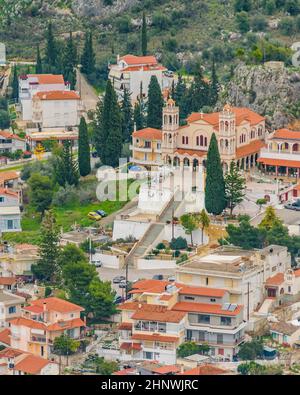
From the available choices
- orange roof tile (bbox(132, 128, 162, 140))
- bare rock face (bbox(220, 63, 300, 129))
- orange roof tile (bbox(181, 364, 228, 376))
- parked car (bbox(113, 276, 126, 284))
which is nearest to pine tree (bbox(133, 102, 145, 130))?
orange roof tile (bbox(132, 128, 162, 140))

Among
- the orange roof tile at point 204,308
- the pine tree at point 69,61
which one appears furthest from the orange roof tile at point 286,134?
the pine tree at point 69,61

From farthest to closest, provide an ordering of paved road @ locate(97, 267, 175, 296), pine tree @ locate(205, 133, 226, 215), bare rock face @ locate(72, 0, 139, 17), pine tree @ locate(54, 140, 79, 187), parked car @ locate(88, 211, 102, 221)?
1. bare rock face @ locate(72, 0, 139, 17)
2. pine tree @ locate(54, 140, 79, 187)
3. parked car @ locate(88, 211, 102, 221)
4. pine tree @ locate(205, 133, 226, 215)
5. paved road @ locate(97, 267, 175, 296)

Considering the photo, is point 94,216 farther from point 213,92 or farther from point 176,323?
point 176,323

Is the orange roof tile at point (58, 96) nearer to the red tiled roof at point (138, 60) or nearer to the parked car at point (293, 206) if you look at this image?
the red tiled roof at point (138, 60)

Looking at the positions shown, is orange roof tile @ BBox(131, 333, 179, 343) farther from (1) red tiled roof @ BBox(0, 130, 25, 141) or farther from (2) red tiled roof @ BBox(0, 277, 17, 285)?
(1) red tiled roof @ BBox(0, 130, 25, 141)

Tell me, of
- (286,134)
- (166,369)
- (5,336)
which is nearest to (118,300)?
(5,336)
